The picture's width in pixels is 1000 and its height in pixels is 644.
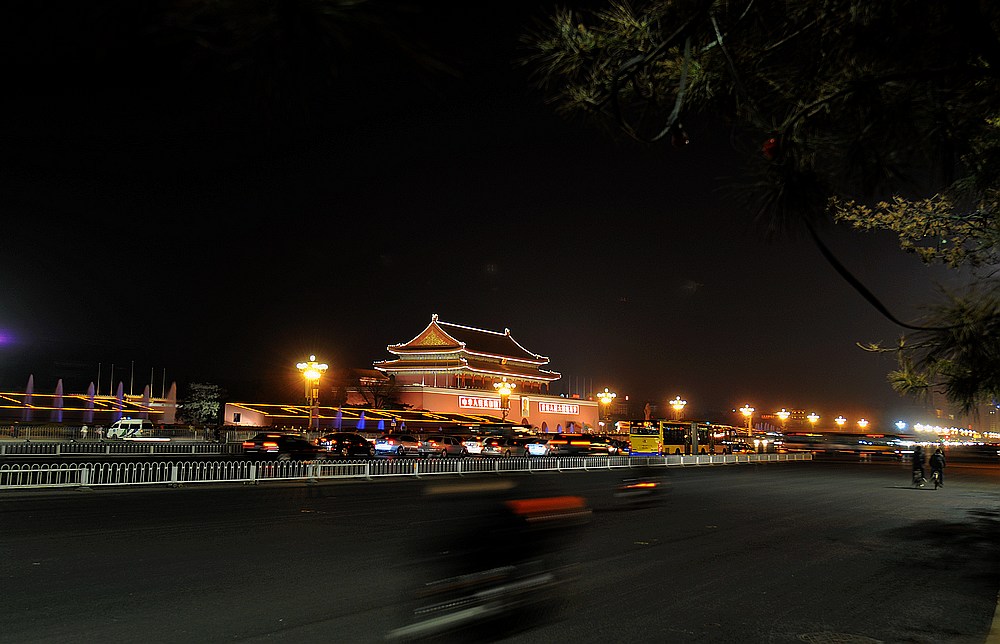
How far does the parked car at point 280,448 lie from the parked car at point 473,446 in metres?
11.8

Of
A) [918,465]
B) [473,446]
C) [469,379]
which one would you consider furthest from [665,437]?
[469,379]

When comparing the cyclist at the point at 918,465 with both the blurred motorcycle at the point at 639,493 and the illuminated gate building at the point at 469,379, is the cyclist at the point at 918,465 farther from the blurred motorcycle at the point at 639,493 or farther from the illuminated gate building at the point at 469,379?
the illuminated gate building at the point at 469,379

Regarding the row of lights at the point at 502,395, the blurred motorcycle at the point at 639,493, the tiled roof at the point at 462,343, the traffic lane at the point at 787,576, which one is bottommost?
the blurred motorcycle at the point at 639,493

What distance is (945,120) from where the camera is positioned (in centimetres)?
430

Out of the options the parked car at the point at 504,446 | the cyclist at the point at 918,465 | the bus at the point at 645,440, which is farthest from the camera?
the bus at the point at 645,440

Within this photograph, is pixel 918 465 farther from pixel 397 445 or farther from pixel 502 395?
pixel 502 395

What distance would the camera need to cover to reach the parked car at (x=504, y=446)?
134 feet

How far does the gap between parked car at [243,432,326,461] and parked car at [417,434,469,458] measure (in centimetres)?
964

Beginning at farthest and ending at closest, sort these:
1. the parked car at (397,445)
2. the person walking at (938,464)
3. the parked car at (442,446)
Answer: the parked car at (442,446) → the parked car at (397,445) → the person walking at (938,464)

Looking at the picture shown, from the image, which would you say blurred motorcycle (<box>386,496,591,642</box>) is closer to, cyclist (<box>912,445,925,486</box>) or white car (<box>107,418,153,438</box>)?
cyclist (<box>912,445,925,486</box>)

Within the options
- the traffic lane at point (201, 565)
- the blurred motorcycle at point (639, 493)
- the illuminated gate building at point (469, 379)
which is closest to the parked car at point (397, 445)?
the blurred motorcycle at point (639, 493)

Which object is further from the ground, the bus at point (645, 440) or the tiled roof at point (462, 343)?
the tiled roof at point (462, 343)

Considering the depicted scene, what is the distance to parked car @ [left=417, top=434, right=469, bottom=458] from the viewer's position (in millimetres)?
40500

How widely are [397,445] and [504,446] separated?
6288mm
